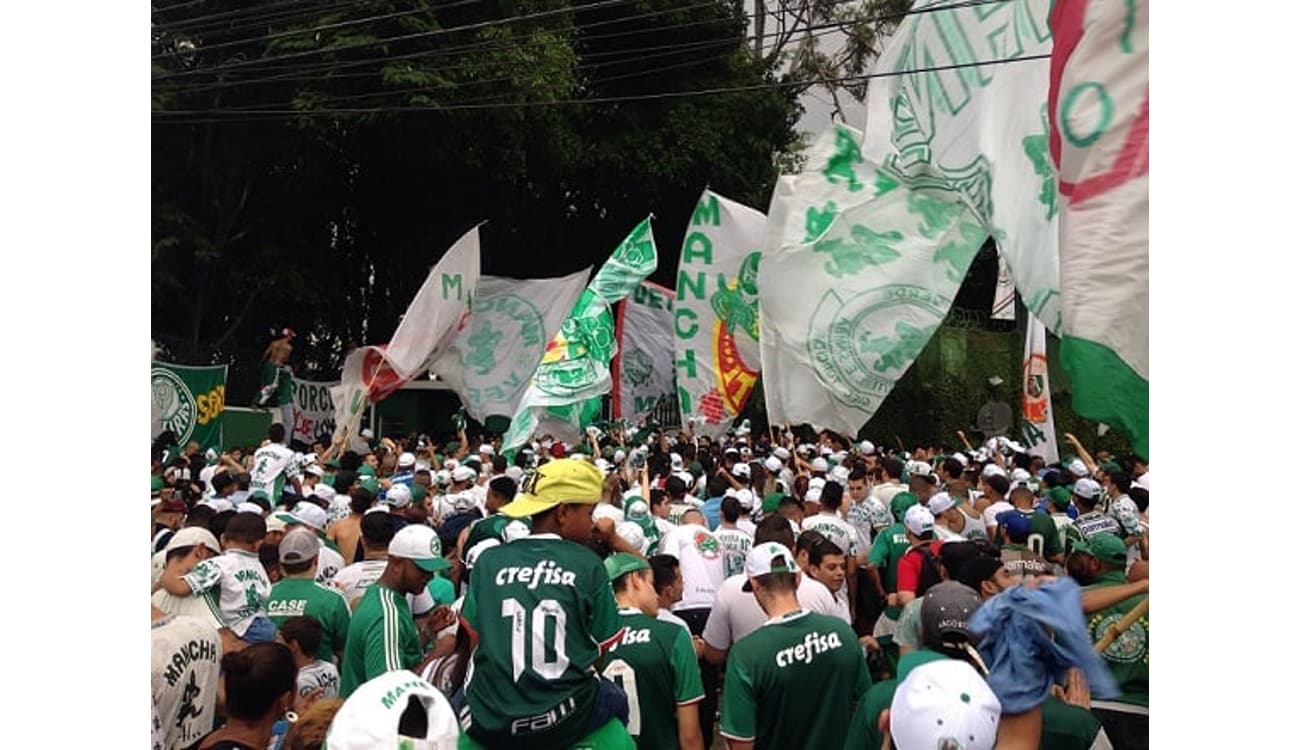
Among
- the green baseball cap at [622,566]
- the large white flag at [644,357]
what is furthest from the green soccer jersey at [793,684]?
the large white flag at [644,357]

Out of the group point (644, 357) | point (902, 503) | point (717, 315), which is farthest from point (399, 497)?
point (644, 357)

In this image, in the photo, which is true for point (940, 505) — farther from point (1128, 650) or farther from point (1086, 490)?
point (1128, 650)

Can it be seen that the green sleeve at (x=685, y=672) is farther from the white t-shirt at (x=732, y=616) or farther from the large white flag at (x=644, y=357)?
the large white flag at (x=644, y=357)

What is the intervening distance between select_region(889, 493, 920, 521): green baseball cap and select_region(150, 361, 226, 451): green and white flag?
392 inches

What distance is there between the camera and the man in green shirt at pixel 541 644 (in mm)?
3922

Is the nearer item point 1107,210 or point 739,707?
point 1107,210

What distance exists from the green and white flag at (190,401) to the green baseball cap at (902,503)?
9960mm

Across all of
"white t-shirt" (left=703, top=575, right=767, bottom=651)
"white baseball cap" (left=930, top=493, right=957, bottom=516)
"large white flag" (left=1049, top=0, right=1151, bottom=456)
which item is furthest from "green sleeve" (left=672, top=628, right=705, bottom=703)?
"white baseball cap" (left=930, top=493, right=957, bottom=516)

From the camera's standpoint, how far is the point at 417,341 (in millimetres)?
15844

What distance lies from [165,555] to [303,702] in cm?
111

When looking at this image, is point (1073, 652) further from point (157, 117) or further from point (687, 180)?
point (687, 180)

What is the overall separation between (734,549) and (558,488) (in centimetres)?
355

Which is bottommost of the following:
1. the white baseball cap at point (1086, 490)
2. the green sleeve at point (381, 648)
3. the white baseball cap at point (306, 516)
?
the green sleeve at point (381, 648)

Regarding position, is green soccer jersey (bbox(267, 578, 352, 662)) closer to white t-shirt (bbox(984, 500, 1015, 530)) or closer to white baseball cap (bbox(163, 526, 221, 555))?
white baseball cap (bbox(163, 526, 221, 555))
